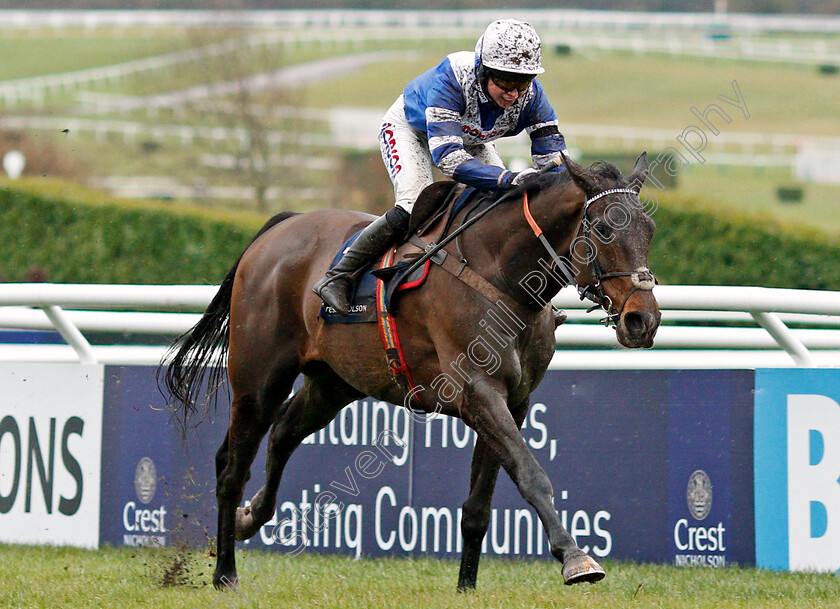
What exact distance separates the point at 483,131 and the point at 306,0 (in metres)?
65.8

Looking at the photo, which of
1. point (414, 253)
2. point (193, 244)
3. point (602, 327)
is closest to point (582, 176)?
point (414, 253)

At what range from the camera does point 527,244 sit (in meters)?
4.23

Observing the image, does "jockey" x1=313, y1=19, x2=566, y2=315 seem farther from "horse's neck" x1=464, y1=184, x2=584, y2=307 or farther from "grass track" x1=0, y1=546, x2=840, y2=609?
"grass track" x1=0, y1=546, x2=840, y2=609

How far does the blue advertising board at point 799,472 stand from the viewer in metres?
5.00

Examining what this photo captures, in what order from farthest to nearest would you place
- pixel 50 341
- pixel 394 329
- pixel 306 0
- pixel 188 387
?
pixel 306 0 → pixel 50 341 → pixel 188 387 → pixel 394 329

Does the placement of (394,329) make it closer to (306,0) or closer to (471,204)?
(471,204)

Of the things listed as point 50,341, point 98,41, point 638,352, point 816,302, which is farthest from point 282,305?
point 98,41

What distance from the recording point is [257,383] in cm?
513

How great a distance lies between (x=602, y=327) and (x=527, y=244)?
153 centimetres

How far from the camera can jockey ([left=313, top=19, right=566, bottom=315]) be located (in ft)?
13.9

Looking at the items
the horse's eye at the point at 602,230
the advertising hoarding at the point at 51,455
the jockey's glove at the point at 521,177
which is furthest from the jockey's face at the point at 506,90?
the advertising hoarding at the point at 51,455

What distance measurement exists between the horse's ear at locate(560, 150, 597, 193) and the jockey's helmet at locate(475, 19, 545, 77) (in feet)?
1.43

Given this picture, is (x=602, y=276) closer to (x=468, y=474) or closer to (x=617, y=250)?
(x=617, y=250)

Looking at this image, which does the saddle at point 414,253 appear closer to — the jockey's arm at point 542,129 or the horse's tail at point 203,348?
the jockey's arm at point 542,129
